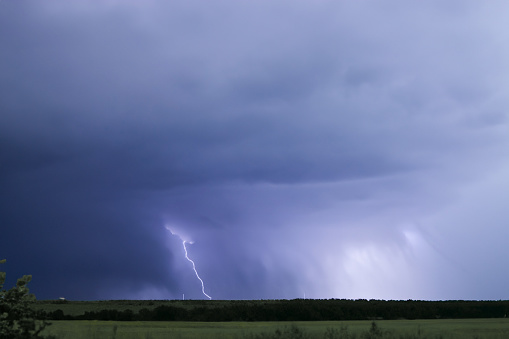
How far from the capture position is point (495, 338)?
29.5m

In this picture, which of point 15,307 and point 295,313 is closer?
point 15,307

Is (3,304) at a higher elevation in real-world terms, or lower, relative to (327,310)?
lower

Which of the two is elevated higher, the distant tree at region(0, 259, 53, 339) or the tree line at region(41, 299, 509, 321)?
the tree line at region(41, 299, 509, 321)

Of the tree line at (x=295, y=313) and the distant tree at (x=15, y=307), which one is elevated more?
the tree line at (x=295, y=313)

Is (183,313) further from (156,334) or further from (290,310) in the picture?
(156,334)

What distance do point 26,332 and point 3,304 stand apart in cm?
200

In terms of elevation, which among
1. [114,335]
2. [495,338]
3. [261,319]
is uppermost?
[261,319]

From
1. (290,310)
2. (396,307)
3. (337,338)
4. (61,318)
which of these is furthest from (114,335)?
(396,307)

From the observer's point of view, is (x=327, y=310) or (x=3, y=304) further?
(x=327, y=310)

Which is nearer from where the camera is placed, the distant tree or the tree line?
the distant tree

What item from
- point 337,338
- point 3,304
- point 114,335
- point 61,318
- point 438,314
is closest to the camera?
point 3,304

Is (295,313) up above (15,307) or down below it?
above

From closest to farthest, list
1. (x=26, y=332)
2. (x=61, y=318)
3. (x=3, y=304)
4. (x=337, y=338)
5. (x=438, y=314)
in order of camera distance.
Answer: (x=26, y=332) → (x=3, y=304) → (x=337, y=338) → (x=61, y=318) → (x=438, y=314)

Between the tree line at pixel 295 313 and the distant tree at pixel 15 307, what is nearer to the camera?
the distant tree at pixel 15 307
